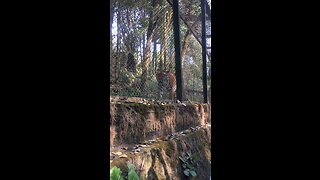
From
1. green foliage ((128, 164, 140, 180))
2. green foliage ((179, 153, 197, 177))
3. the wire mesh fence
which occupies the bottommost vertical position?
green foliage ((179, 153, 197, 177))

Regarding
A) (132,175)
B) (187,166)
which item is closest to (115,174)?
(132,175)

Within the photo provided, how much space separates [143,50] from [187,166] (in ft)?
5.84

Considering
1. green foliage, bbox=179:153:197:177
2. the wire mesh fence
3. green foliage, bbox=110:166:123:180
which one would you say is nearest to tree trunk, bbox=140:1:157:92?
the wire mesh fence

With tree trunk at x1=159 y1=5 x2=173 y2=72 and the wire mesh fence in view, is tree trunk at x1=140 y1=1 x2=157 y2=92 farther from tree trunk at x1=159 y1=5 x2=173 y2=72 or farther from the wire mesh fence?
tree trunk at x1=159 y1=5 x2=173 y2=72

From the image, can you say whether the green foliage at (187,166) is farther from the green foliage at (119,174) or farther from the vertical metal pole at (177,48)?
the green foliage at (119,174)

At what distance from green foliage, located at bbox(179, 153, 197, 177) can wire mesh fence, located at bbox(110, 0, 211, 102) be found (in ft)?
3.15

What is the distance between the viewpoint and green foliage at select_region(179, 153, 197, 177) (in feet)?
13.6

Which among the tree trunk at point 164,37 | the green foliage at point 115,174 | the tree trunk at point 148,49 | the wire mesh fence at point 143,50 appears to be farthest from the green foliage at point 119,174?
the tree trunk at point 164,37

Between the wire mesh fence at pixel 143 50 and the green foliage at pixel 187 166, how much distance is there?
0.96m

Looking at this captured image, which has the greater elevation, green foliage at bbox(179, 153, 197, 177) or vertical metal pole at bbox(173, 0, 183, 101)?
vertical metal pole at bbox(173, 0, 183, 101)

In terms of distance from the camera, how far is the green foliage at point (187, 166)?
4.14 meters

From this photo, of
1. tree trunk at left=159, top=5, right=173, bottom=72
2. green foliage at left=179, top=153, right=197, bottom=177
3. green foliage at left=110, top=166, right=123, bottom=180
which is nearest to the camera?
green foliage at left=110, top=166, right=123, bottom=180
